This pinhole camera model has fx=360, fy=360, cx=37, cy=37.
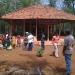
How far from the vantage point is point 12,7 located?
206 feet

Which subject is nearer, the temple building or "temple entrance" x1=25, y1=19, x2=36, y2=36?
the temple building

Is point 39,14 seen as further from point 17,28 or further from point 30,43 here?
point 30,43

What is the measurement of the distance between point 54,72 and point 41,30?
1773cm

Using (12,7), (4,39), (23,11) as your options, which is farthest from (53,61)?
(12,7)

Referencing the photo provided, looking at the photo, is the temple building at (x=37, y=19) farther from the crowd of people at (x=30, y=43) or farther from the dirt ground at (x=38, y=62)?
the dirt ground at (x=38, y=62)

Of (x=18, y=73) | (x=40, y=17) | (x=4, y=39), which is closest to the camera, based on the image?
(x=18, y=73)

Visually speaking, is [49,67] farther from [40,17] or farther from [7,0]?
[7,0]

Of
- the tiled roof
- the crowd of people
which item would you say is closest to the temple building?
the tiled roof

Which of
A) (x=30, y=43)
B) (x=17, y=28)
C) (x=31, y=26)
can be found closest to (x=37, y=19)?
(x=31, y=26)

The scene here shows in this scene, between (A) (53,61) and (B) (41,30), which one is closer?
(A) (53,61)

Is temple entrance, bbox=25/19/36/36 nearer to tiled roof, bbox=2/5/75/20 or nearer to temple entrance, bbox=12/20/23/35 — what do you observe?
temple entrance, bbox=12/20/23/35

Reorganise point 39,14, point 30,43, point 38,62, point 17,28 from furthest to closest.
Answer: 1. point 17,28
2. point 39,14
3. point 30,43
4. point 38,62

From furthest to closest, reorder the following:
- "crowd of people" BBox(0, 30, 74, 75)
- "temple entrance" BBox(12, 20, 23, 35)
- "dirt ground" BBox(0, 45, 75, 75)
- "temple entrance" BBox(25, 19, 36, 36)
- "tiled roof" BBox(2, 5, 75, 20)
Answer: "temple entrance" BBox(12, 20, 23, 35) → "temple entrance" BBox(25, 19, 36, 36) → "tiled roof" BBox(2, 5, 75, 20) → "dirt ground" BBox(0, 45, 75, 75) → "crowd of people" BBox(0, 30, 74, 75)

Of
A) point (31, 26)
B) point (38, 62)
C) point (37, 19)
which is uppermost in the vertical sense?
point (37, 19)
